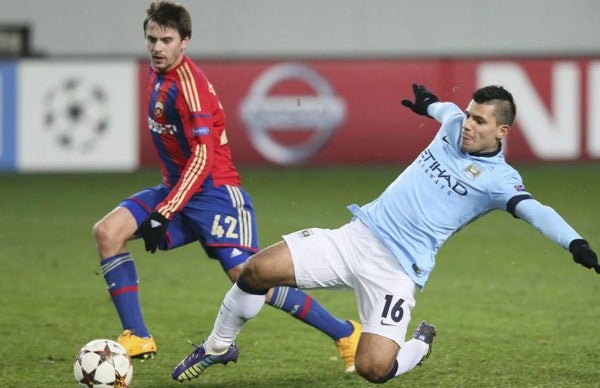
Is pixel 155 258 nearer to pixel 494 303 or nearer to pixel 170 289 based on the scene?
pixel 170 289

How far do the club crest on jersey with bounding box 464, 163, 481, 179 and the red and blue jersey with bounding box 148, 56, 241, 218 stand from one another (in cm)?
147

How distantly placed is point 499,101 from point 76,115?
399 inches

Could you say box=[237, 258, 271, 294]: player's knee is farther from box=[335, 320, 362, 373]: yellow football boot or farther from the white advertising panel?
the white advertising panel

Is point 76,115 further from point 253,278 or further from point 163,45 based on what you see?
point 253,278

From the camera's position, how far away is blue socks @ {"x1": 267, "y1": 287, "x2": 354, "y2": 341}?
278 inches

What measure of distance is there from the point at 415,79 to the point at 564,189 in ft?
8.51

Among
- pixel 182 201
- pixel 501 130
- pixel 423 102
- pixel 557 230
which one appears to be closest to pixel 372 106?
pixel 423 102

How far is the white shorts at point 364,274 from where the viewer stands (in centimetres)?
622

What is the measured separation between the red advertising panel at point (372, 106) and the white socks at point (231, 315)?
964 centimetres

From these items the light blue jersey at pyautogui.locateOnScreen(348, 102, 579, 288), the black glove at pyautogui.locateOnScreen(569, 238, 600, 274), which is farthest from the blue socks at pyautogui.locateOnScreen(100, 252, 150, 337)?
the black glove at pyautogui.locateOnScreen(569, 238, 600, 274)

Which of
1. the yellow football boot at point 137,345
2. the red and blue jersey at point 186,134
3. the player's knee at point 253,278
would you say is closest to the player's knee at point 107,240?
the red and blue jersey at point 186,134

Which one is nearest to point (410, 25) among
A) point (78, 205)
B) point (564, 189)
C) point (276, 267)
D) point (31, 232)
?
point (564, 189)

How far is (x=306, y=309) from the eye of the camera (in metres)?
7.10

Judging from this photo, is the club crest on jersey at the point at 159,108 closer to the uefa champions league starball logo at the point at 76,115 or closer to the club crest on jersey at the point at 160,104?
the club crest on jersey at the point at 160,104
